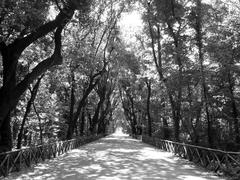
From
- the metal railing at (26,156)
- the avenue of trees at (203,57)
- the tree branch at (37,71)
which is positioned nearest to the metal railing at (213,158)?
the avenue of trees at (203,57)

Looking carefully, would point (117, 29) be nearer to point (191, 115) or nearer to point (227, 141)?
point (191, 115)

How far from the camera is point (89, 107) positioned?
43.2 m

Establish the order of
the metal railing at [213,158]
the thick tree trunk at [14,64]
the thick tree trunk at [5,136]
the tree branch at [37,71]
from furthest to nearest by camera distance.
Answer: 1. the thick tree trunk at [5,136]
2. the tree branch at [37,71]
3. the thick tree trunk at [14,64]
4. the metal railing at [213,158]

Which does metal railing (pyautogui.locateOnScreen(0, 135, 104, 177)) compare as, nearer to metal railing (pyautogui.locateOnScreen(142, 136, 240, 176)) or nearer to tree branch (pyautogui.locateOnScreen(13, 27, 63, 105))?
tree branch (pyautogui.locateOnScreen(13, 27, 63, 105))

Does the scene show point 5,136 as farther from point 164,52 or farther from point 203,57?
point 203,57

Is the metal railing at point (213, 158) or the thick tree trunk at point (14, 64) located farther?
the thick tree trunk at point (14, 64)

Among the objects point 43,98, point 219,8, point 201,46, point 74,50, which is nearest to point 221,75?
point 201,46

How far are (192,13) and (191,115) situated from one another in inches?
279

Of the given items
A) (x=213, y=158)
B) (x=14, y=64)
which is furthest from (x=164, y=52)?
(x=14, y=64)

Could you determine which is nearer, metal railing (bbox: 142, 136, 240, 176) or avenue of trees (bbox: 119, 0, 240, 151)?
metal railing (bbox: 142, 136, 240, 176)

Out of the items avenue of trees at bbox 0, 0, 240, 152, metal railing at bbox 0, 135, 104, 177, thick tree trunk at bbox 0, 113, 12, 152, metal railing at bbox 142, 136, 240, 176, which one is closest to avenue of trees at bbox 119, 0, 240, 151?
avenue of trees at bbox 0, 0, 240, 152

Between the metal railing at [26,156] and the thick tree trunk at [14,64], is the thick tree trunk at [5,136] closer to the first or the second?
the thick tree trunk at [14,64]

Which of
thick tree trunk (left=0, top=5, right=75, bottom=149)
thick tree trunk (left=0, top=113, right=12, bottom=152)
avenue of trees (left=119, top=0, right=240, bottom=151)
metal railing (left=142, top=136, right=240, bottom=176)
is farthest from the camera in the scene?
avenue of trees (left=119, top=0, right=240, bottom=151)

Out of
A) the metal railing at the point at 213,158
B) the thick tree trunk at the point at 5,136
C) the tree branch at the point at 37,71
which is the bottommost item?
the metal railing at the point at 213,158
